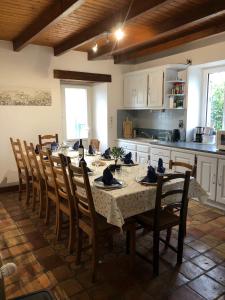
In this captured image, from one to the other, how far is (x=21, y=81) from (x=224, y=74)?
3468mm

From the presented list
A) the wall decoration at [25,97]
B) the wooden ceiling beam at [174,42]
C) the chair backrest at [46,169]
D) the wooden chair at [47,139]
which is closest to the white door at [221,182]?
the wooden ceiling beam at [174,42]

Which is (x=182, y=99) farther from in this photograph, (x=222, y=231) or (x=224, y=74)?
(x=222, y=231)

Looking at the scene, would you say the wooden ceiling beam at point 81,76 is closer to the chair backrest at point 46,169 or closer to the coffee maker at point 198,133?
the coffee maker at point 198,133

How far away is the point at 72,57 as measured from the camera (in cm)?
470

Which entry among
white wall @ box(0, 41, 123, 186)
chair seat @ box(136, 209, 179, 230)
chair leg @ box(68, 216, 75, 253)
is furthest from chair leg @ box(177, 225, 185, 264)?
white wall @ box(0, 41, 123, 186)

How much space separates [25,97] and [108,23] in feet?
6.65

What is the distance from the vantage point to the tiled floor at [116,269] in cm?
193

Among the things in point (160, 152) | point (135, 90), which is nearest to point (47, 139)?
point (135, 90)

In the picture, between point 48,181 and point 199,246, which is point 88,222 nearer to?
point 48,181

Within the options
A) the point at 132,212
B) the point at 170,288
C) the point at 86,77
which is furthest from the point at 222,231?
the point at 86,77

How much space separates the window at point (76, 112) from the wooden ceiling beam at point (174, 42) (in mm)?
1054

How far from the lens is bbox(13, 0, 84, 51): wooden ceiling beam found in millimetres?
2535

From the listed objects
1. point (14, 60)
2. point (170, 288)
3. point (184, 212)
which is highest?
point (14, 60)

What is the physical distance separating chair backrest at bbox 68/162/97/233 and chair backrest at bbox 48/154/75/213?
115 mm
